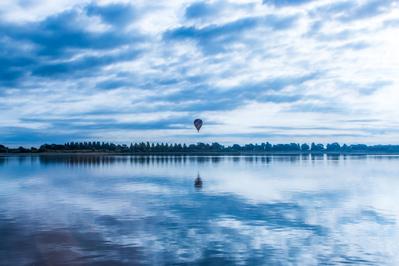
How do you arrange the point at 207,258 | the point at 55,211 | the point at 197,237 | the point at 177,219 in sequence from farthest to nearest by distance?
the point at 55,211
the point at 177,219
the point at 197,237
the point at 207,258

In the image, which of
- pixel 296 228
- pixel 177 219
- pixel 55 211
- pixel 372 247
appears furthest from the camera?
pixel 55 211

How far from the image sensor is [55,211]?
27359 millimetres

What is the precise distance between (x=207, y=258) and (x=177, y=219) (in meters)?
8.71

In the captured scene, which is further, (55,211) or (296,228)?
(55,211)

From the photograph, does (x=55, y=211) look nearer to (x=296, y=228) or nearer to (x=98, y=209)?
(x=98, y=209)

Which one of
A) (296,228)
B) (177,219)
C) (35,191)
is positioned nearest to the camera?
(296,228)

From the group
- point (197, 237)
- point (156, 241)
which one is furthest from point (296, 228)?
point (156, 241)

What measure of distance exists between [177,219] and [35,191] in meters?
19.0

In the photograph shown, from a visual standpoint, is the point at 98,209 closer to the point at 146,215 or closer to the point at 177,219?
the point at 146,215

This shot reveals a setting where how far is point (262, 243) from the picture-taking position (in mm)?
18750

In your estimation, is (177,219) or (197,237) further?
(177,219)

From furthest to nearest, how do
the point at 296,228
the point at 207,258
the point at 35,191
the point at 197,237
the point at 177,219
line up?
1. the point at 35,191
2. the point at 177,219
3. the point at 296,228
4. the point at 197,237
5. the point at 207,258

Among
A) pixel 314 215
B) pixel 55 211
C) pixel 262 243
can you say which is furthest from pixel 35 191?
pixel 262 243

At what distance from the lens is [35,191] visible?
39500 millimetres
